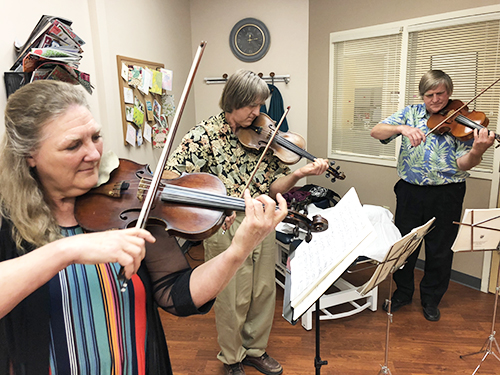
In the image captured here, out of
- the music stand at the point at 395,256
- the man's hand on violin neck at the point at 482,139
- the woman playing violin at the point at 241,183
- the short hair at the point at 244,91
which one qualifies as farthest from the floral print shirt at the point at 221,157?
the man's hand on violin neck at the point at 482,139

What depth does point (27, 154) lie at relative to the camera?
806 mm

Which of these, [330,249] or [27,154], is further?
[330,249]

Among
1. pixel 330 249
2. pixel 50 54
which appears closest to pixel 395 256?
pixel 330 249

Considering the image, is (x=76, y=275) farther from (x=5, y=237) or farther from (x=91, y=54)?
(x=91, y=54)

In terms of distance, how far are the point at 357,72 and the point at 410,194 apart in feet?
4.85

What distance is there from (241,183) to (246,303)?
63 cm

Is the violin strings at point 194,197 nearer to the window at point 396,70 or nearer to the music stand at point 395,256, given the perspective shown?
the music stand at point 395,256

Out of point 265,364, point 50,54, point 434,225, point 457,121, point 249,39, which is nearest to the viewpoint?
point 50,54

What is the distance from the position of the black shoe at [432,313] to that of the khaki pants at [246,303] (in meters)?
1.17

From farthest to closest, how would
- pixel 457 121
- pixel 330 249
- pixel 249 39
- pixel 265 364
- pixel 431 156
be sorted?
pixel 249 39
pixel 431 156
pixel 457 121
pixel 265 364
pixel 330 249

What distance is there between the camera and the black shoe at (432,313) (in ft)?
7.95

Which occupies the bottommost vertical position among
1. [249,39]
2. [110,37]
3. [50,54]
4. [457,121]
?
[457,121]

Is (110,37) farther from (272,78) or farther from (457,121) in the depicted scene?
(457,121)

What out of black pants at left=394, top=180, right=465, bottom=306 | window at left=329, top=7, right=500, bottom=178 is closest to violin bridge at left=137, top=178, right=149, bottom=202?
black pants at left=394, top=180, right=465, bottom=306
